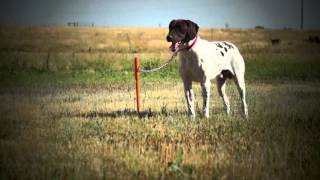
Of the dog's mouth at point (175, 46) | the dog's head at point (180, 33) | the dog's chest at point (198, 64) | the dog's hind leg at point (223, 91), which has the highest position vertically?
the dog's head at point (180, 33)

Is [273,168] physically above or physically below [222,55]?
below

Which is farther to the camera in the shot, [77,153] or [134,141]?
[134,141]

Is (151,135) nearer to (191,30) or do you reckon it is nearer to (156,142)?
(156,142)

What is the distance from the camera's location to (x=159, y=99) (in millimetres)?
17484

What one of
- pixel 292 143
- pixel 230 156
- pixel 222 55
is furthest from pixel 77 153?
pixel 222 55

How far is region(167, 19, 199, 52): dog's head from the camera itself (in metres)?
11.4

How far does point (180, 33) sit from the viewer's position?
1142 cm

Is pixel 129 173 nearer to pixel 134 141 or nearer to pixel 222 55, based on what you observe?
pixel 134 141

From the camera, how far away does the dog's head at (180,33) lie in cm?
1141

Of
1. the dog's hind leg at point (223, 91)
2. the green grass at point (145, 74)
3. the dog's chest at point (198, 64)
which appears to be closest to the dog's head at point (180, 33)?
the dog's chest at point (198, 64)

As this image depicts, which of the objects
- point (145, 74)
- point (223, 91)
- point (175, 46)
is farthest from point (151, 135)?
point (145, 74)

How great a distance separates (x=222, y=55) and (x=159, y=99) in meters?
5.25

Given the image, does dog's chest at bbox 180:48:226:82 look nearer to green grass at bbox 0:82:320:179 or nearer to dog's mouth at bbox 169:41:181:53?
dog's mouth at bbox 169:41:181:53

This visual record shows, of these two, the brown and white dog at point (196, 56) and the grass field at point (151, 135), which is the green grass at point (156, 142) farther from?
the brown and white dog at point (196, 56)
